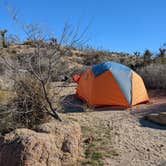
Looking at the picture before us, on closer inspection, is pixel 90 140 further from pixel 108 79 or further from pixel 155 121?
pixel 108 79

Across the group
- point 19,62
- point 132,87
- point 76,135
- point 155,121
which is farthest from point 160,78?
point 76,135

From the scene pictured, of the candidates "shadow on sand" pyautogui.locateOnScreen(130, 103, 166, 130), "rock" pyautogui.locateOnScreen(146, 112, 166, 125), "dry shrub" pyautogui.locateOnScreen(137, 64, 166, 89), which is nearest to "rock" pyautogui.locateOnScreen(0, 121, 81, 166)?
"shadow on sand" pyautogui.locateOnScreen(130, 103, 166, 130)

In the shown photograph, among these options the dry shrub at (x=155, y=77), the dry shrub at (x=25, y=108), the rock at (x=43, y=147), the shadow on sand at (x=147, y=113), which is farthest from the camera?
the dry shrub at (x=155, y=77)


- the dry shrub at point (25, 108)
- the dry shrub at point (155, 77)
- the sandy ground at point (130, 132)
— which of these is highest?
the dry shrub at point (155, 77)

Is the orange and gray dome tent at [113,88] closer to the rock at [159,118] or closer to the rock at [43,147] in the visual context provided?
the rock at [159,118]

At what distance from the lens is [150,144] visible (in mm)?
6379

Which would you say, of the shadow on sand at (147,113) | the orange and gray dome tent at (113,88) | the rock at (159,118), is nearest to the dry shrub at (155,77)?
the orange and gray dome tent at (113,88)

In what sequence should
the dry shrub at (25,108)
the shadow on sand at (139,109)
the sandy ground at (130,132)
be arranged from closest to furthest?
the sandy ground at (130,132), the dry shrub at (25,108), the shadow on sand at (139,109)

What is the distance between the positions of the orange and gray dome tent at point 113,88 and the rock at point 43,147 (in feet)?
13.3

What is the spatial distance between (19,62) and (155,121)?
3618 mm

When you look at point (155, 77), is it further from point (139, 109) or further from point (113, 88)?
point (139, 109)

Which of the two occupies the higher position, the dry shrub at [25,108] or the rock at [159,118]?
the dry shrub at [25,108]

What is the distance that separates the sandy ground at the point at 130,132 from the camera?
18.8 feet

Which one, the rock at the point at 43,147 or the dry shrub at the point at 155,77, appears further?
the dry shrub at the point at 155,77
